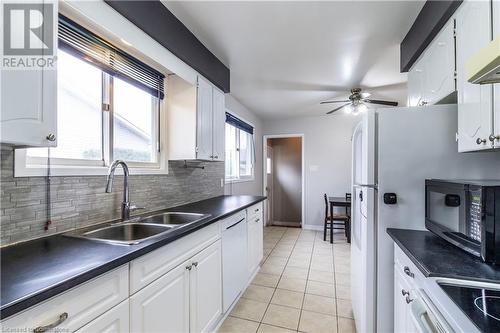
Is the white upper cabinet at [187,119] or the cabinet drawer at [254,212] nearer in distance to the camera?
the white upper cabinet at [187,119]

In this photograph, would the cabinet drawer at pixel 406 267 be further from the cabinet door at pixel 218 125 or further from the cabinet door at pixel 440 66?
the cabinet door at pixel 218 125

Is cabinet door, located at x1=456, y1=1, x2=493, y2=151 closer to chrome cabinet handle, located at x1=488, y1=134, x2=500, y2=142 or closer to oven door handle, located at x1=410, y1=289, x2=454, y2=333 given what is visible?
chrome cabinet handle, located at x1=488, y1=134, x2=500, y2=142

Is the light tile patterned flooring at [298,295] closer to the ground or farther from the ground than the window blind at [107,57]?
closer to the ground

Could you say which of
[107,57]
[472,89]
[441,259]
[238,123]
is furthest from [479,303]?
[238,123]

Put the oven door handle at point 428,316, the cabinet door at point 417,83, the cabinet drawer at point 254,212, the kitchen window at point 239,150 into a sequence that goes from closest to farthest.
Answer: the oven door handle at point 428,316
the cabinet door at point 417,83
the cabinet drawer at point 254,212
the kitchen window at point 239,150

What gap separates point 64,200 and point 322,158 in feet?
15.0

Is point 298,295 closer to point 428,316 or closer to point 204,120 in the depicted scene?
point 428,316

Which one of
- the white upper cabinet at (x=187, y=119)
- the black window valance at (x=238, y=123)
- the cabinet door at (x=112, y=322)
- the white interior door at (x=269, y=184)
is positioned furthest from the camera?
the white interior door at (x=269, y=184)

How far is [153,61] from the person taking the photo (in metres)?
1.77

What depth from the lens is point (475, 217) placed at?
3.42 ft

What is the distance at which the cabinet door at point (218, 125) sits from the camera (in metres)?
2.55

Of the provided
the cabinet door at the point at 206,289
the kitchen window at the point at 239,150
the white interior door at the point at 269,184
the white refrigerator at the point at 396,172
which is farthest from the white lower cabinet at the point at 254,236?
the white interior door at the point at 269,184

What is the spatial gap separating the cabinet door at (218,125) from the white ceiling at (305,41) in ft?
1.37

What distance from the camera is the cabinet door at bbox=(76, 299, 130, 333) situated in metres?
0.84
